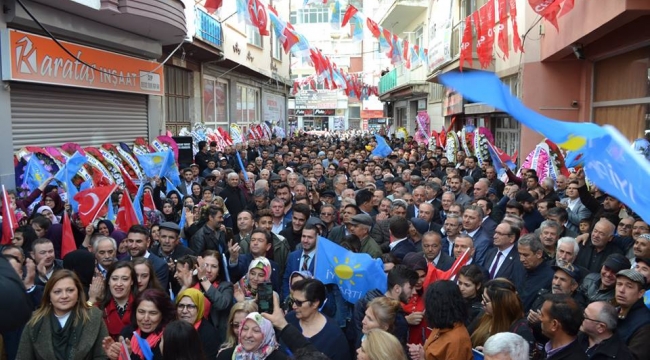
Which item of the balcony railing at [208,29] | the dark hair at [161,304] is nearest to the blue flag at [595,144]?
the dark hair at [161,304]

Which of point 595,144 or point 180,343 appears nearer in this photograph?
point 595,144

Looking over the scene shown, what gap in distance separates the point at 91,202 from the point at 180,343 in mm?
4573

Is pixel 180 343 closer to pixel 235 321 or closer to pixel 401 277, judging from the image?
pixel 235 321

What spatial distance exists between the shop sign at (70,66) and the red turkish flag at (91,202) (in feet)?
10.8

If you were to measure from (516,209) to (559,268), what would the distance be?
284cm

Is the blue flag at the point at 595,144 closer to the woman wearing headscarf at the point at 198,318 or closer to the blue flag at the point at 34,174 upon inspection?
the woman wearing headscarf at the point at 198,318

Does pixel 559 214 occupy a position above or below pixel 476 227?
above

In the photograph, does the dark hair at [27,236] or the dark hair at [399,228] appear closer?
the dark hair at [27,236]

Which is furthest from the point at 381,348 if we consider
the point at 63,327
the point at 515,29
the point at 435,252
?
the point at 515,29

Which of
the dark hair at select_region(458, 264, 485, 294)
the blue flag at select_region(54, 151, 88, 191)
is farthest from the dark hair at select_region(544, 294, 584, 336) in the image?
the blue flag at select_region(54, 151, 88, 191)

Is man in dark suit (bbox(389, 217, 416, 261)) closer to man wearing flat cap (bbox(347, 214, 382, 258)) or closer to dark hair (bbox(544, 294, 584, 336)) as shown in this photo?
man wearing flat cap (bbox(347, 214, 382, 258))

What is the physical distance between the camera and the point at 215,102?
24.3 m

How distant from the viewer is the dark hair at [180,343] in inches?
150

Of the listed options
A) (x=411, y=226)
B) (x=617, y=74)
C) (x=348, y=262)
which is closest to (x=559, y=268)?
(x=348, y=262)
